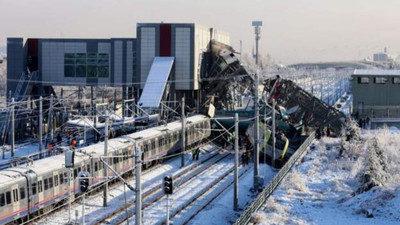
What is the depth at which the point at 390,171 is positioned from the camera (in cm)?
3712

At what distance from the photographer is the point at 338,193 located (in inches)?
1281

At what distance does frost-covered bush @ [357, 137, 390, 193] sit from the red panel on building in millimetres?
29028

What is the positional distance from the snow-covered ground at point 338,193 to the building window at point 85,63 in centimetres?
2887

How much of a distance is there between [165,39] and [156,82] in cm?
480

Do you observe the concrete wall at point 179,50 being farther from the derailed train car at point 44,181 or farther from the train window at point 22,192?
the train window at point 22,192

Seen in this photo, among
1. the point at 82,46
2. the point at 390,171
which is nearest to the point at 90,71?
the point at 82,46

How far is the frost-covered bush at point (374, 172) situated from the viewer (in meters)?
31.1

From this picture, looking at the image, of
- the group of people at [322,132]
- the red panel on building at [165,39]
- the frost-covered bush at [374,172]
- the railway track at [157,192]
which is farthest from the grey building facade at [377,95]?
the frost-covered bush at [374,172]

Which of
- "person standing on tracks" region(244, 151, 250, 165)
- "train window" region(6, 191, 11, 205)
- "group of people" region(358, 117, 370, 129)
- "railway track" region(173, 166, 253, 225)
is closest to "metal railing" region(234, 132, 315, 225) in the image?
"railway track" region(173, 166, 253, 225)

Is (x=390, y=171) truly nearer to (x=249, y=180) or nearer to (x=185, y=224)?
(x=249, y=180)

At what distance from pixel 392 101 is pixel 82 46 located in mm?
34776

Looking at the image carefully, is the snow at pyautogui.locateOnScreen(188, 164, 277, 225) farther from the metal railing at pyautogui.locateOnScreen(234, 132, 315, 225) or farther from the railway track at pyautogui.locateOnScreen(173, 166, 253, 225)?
the metal railing at pyautogui.locateOnScreen(234, 132, 315, 225)

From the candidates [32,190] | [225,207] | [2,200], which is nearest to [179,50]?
[225,207]

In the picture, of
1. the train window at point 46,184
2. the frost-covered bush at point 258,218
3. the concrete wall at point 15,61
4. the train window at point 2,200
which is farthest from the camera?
the concrete wall at point 15,61
